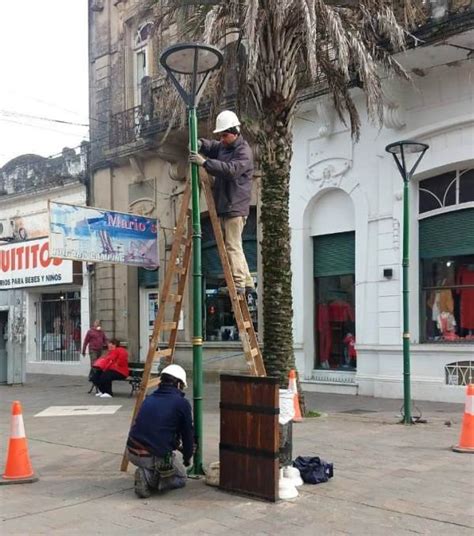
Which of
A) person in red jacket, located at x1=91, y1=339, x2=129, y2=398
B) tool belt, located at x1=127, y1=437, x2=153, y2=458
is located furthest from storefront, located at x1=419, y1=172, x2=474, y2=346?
tool belt, located at x1=127, y1=437, x2=153, y2=458

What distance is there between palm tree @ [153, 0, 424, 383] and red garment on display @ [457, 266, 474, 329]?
398cm

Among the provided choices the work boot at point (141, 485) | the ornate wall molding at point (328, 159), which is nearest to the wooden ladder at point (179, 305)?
the work boot at point (141, 485)

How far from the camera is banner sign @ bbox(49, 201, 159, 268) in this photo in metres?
15.2

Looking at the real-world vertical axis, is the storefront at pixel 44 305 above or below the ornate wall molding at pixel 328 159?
below

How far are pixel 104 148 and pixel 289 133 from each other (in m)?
10.7

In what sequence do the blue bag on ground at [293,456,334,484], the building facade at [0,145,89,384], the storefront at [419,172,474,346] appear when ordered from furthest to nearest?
1. the building facade at [0,145,89,384]
2. the storefront at [419,172,474,346]
3. the blue bag on ground at [293,456,334,484]

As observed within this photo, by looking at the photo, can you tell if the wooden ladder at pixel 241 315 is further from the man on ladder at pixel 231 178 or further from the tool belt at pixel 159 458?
the tool belt at pixel 159 458

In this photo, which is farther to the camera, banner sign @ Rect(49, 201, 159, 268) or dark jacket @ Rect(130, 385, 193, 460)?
A: banner sign @ Rect(49, 201, 159, 268)

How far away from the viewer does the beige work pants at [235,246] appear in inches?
270

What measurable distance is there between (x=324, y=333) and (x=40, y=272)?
403 inches

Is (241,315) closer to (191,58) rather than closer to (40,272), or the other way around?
(191,58)

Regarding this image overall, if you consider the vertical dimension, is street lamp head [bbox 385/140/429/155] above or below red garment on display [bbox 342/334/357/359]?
above

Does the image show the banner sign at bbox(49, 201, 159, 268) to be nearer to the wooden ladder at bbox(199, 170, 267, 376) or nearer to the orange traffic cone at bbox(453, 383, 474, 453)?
the wooden ladder at bbox(199, 170, 267, 376)

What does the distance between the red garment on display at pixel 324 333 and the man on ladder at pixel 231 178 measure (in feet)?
27.6
